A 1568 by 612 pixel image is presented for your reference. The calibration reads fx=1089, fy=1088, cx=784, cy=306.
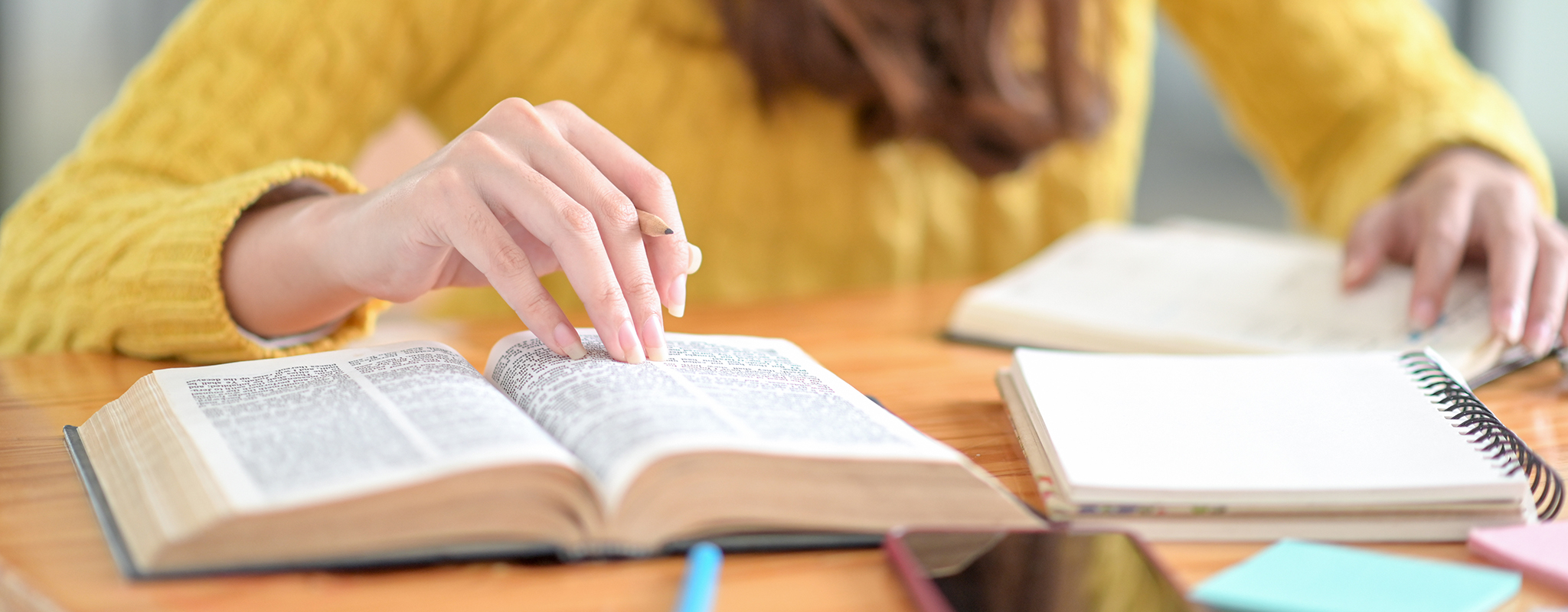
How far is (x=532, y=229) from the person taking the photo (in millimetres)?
522

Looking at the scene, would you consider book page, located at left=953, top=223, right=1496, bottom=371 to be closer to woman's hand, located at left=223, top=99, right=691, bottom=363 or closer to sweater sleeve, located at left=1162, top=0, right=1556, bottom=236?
sweater sleeve, located at left=1162, top=0, right=1556, bottom=236

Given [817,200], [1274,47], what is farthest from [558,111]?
[1274,47]

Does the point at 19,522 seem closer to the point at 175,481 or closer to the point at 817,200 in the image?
the point at 175,481

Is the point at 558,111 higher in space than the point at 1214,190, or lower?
higher

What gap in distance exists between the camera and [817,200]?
1.12 metres

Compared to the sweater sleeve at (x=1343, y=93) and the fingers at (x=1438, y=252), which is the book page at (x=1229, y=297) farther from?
the sweater sleeve at (x=1343, y=93)

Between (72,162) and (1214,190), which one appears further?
(1214,190)

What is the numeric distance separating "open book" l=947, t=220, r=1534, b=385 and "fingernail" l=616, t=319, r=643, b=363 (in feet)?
1.21

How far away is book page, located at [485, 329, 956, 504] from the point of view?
0.37 meters

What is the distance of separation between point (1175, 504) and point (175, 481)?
354 mm

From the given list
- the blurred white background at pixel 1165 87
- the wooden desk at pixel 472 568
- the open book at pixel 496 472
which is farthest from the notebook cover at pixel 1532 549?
the blurred white background at pixel 1165 87

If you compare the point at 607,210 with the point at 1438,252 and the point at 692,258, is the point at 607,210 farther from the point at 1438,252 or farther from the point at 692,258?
the point at 1438,252

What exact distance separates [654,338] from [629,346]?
0.6 inches

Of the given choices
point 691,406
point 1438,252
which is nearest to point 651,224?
point 691,406
